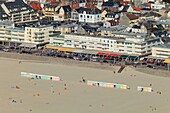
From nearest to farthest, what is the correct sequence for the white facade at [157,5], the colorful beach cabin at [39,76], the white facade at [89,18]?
the colorful beach cabin at [39,76] < the white facade at [89,18] < the white facade at [157,5]

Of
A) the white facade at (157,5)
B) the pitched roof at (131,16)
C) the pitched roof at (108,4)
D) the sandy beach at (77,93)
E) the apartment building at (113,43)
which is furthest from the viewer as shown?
the pitched roof at (108,4)

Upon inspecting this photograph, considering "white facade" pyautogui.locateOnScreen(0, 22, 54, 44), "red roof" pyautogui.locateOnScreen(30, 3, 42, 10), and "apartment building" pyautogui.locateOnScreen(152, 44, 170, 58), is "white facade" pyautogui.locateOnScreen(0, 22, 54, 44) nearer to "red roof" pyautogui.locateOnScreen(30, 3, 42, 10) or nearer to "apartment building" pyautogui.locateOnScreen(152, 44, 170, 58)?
"apartment building" pyautogui.locateOnScreen(152, 44, 170, 58)

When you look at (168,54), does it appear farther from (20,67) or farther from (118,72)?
(20,67)

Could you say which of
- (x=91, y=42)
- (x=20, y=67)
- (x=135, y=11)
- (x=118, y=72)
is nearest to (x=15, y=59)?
(x=20, y=67)

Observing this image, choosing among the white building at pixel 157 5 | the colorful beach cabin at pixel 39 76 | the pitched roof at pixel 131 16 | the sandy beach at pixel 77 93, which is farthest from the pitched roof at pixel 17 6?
the colorful beach cabin at pixel 39 76

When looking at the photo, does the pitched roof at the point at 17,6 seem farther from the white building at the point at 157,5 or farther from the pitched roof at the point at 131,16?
the white building at the point at 157,5

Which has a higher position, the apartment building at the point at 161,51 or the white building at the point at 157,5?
the white building at the point at 157,5
